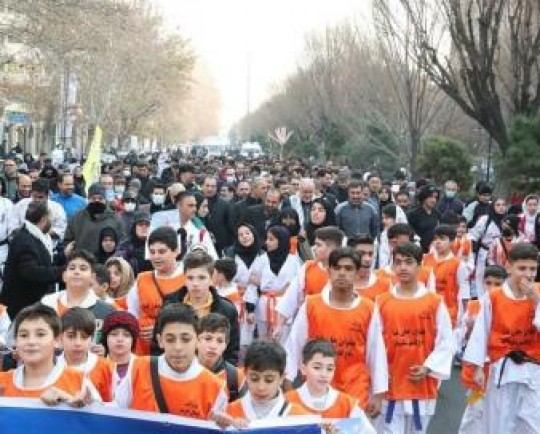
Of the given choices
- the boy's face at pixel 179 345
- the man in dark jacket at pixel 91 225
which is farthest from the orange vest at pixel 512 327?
the man in dark jacket at pixel 91 225

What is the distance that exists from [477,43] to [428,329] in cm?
1799

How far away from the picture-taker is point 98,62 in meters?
42.7

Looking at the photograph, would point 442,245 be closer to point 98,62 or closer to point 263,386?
point 263,386

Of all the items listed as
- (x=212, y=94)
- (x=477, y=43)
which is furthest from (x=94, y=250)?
(x=212, y=94)

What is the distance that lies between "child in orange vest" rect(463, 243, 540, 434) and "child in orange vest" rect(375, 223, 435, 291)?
3.23 ft

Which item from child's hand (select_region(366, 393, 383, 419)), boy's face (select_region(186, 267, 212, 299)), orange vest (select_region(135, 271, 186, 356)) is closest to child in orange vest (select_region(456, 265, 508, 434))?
child's hand (select_region(366, 393, 383, 419))

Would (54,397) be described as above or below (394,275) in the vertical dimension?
below

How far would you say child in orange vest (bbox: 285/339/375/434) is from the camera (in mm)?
5918

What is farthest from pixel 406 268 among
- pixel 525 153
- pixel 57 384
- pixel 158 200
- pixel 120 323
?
pixel 525 153

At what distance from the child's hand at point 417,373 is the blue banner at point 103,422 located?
8.50ft

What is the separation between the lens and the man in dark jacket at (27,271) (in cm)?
891

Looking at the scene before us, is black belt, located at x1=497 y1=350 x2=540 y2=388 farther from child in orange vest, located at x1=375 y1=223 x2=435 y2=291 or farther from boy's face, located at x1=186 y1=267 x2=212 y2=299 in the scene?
boy's face, located at x1=186 y1=267 x2=212 y2=299

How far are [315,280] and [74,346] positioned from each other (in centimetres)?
299

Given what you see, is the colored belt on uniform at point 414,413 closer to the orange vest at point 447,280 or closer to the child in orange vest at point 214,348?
Answer: the child in orange vest at point 214,348
